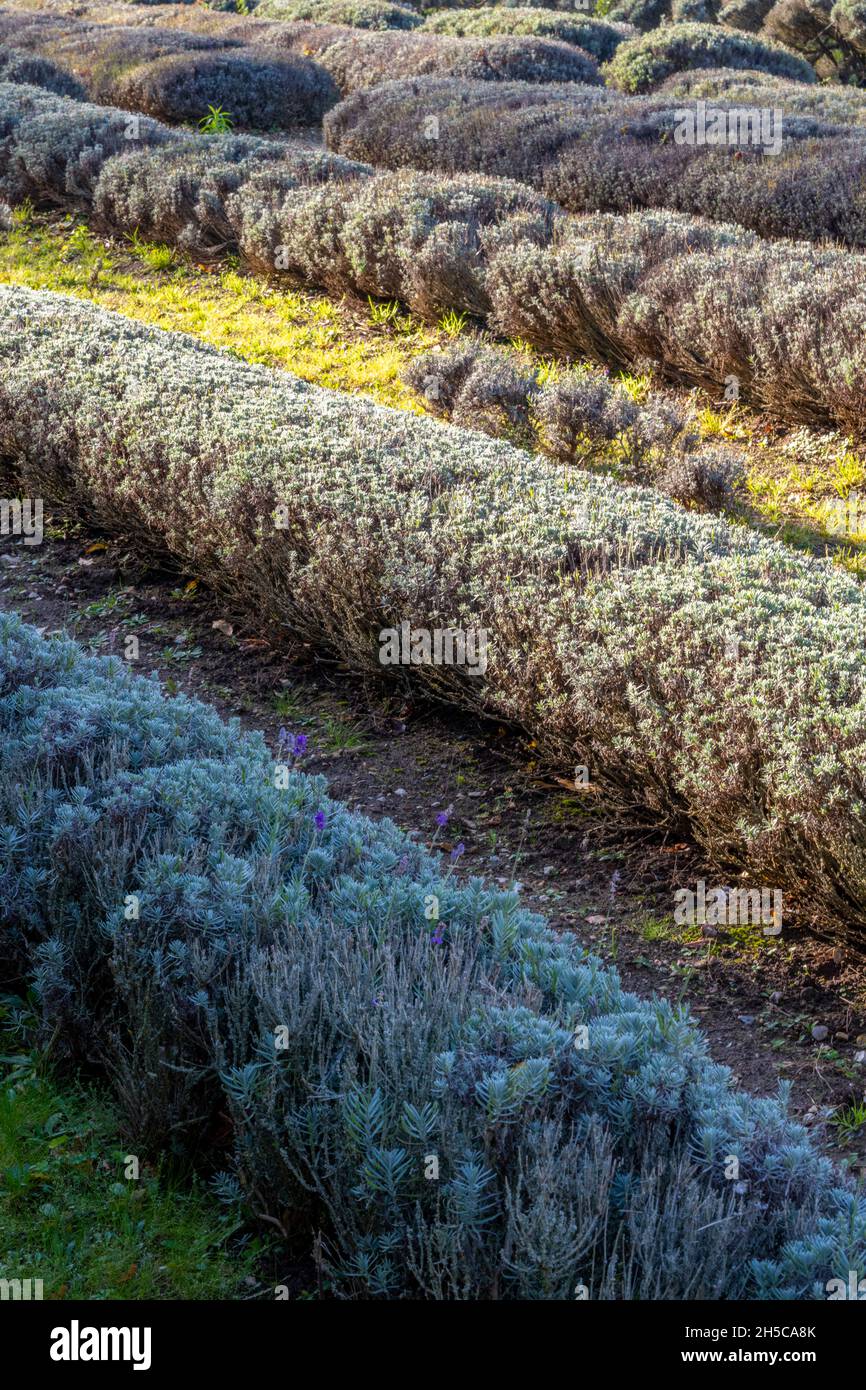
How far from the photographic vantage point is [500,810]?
4.66 m

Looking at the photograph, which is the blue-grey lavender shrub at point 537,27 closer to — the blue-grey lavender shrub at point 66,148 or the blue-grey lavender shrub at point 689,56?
the blue-grey lavender shrub at point 689,56

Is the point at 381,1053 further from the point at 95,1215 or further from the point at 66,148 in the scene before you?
the point at 66,148

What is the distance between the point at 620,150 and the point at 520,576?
931cm

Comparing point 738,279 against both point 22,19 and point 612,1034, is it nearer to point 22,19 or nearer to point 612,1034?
point 612,1034

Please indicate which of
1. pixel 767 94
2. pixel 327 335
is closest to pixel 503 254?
pixel 327 335

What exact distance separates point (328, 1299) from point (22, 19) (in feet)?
83.2

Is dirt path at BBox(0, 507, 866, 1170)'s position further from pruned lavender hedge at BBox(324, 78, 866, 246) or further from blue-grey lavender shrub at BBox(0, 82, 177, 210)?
blue-grey lavender shrub at BBox(0, 82, 177, 210)

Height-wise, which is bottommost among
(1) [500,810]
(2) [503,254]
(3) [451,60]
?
(1) [500,810]

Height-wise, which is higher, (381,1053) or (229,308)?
(229,308)

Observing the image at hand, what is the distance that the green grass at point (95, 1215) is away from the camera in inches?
97.2

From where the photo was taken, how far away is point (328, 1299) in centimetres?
240

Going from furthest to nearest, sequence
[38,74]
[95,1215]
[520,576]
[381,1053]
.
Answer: [38,74] < [520,576] < [95,1215] < [381,1053]

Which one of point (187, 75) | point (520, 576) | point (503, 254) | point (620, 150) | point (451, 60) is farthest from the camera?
point (451, 60)
